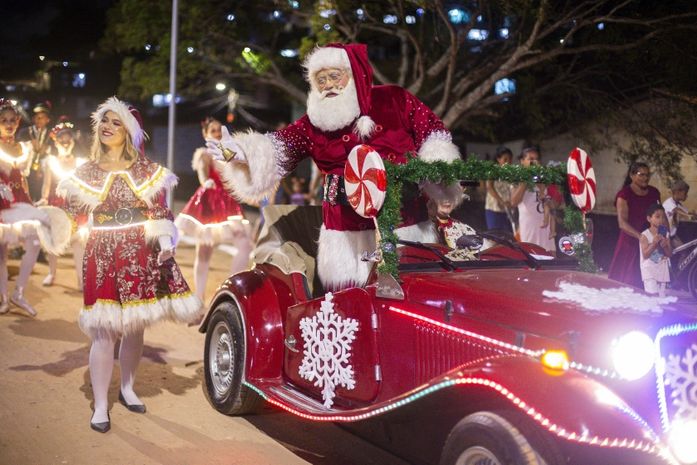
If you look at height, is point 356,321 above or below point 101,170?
below

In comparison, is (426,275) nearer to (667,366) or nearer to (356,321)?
(356,321)

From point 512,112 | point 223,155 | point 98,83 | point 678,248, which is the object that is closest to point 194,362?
point 223,155

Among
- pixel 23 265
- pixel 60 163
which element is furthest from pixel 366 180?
pixel 60 163

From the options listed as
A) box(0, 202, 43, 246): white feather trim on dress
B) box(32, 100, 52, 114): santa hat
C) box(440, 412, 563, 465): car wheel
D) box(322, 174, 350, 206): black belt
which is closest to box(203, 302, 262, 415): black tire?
box(322, 174, 350, 206): black belt

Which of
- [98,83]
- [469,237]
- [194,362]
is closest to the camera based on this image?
[469,237]

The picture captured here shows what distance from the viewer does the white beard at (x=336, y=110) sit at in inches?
220

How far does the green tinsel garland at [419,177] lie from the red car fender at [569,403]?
1049mm

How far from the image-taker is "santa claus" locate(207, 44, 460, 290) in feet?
17.6

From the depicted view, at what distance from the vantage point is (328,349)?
15.6 feet

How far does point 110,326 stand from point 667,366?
340 cm

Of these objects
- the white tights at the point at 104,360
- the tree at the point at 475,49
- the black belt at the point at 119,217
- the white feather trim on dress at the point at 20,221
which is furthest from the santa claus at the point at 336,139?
the tree at the point at 475,49

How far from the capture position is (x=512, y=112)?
19.0 m

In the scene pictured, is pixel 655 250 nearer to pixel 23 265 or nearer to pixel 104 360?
pixel 104 360

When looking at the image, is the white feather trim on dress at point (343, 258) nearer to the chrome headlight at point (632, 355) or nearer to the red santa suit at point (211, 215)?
the chrome headlight at point (632, 355)
